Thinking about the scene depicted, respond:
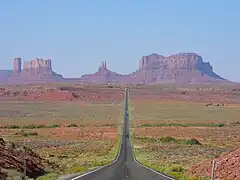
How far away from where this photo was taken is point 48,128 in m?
99.7

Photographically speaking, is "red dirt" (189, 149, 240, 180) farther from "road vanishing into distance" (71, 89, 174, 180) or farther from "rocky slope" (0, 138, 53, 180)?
"rocky slope" (0, 138, 53, 180)

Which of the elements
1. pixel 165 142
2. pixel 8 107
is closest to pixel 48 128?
pixel 165 142

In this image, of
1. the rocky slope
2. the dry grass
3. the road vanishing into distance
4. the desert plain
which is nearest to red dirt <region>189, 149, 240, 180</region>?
the desert plain

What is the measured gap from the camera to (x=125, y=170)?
35500mm

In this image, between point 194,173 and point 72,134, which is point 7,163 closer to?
point 194,173

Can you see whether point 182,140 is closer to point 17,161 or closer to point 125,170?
point 125,170

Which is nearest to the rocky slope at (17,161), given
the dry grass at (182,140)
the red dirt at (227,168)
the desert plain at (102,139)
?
the desert plain at (102,139)

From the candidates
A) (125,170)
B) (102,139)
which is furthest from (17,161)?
(102,139)

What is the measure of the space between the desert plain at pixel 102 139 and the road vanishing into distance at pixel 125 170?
101 cm

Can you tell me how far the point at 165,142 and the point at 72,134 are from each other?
19395 mm

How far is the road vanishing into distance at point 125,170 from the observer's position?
94.2 ft

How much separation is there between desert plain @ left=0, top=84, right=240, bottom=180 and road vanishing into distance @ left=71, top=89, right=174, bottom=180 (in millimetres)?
1007

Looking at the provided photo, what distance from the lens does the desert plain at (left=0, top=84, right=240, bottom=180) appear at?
29.5 meters

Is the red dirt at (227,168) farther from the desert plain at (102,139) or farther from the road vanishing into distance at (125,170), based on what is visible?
the road vanishing into distance at (125,170)
